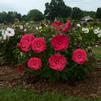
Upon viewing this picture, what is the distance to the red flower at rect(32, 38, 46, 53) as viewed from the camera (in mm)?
7195

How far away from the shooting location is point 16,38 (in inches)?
410

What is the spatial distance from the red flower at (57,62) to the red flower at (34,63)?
19 centimetres

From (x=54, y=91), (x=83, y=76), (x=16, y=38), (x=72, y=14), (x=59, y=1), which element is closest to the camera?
(x=54, y=91)

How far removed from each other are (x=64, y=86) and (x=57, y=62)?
0.51 meters

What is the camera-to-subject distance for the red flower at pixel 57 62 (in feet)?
22.9

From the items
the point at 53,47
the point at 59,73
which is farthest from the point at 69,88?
the point at 53,47

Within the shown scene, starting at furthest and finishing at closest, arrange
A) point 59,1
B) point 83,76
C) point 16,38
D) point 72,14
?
point 72,14 → point 59,1 → point 16,38 → point 83,76

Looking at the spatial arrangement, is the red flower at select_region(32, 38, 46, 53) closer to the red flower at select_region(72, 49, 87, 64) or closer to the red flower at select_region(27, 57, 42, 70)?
the red flower at select_region(27, 57, 42, 70)

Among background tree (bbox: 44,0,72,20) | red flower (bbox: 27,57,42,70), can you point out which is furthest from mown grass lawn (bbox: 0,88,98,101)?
background tree (bbox: 44,0,72,20)

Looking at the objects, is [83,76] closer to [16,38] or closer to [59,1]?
[16,38]

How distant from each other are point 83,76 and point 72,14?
46706 millimetres

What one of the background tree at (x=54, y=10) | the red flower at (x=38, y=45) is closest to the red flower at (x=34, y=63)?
the red flower at (x=38, y=45)

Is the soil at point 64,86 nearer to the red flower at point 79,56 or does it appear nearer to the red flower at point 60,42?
the red flower at point 79,56

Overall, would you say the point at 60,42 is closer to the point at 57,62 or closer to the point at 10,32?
the point at 57,62
